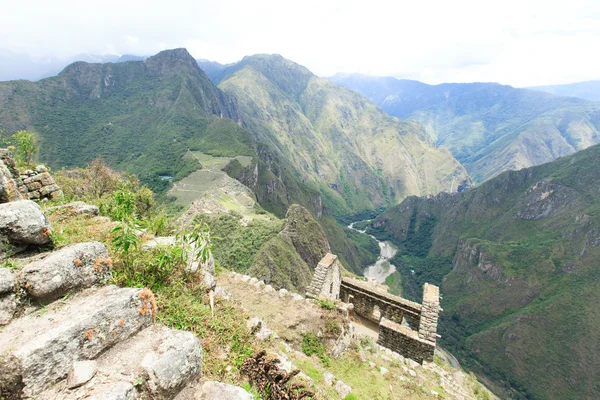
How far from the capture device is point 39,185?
12.4m

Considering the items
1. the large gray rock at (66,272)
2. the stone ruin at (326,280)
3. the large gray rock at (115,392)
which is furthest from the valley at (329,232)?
the stone ruin at (326,280)

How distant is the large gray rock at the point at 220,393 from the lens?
4.23m

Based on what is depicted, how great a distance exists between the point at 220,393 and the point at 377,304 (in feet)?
44.3

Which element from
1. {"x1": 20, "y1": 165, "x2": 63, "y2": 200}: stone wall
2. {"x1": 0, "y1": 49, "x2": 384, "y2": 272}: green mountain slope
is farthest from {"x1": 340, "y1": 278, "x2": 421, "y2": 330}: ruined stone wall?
{"x1": 0, "y1": 49, "x2": 384, "y2": 272}: green mountain slope

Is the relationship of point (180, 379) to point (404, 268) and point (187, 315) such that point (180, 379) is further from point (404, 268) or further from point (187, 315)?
point (404, 268)

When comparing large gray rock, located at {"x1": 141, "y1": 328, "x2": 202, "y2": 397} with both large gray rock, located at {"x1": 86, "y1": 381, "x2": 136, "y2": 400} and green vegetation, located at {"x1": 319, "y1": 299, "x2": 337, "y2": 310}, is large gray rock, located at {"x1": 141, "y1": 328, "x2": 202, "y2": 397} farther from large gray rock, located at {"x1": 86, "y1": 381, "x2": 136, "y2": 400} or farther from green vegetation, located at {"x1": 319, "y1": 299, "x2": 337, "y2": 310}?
green vegetation, located at {"x1": 319, "y1": 299, "x2": 337, "y2": 310}

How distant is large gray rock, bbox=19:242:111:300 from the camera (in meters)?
4.59

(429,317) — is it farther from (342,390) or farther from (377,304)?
(342,390)

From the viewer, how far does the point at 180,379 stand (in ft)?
13.9

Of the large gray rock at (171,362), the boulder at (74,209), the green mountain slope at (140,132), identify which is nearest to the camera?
the large gray rock at (171,362)

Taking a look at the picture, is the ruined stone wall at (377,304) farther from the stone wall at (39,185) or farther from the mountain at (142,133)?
the mountain at (142,133)

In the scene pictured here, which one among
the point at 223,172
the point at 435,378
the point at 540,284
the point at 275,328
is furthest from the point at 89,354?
the point at 540,284

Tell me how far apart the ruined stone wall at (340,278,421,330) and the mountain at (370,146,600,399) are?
9384 cm

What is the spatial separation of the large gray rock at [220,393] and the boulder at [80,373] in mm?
1515
